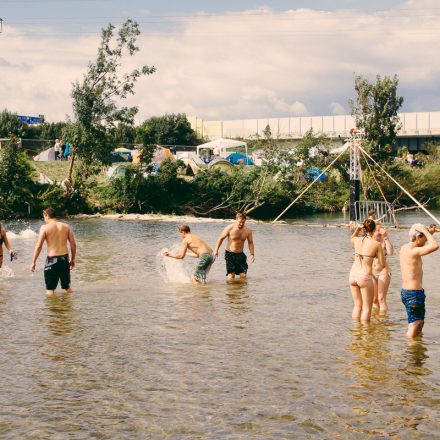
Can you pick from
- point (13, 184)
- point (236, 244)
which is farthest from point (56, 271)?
point (13, 184)

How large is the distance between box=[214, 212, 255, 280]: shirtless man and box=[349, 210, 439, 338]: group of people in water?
347 cm

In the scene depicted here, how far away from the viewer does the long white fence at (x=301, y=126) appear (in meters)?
89.4

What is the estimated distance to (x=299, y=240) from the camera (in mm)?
29547

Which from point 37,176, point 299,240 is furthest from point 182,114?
point 299,240

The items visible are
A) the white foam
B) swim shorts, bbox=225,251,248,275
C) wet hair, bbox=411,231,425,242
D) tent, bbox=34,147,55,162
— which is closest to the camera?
wet hair, bbox=411,231,425,242

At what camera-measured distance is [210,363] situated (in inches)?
376

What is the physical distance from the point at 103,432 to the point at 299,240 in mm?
22914

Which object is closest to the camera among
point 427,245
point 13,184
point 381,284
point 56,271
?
point 427,245

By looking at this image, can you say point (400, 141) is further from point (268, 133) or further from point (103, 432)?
point (103, 432)

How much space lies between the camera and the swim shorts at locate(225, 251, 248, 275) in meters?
16.8

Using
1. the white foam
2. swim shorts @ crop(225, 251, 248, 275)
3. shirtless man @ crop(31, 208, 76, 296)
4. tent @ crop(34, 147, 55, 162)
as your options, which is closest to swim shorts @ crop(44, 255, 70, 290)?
shirtless man @ crop(31, 208, 76, 296)

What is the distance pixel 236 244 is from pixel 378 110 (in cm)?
4294

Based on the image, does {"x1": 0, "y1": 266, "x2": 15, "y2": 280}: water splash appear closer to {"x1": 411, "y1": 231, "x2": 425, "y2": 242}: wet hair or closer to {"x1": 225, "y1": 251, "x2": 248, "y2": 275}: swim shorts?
{"x1": 225, "y1": 251, "x2": 248, "y2": 275}: swim shorts

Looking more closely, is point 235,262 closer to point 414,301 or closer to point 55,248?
point 55,248
